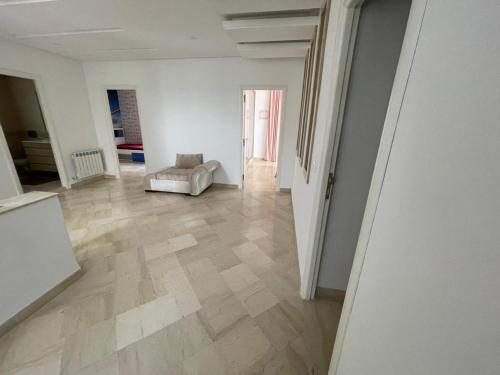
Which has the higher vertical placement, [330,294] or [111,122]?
[111,122]

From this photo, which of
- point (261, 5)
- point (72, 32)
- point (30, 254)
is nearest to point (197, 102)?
point (72, 32)

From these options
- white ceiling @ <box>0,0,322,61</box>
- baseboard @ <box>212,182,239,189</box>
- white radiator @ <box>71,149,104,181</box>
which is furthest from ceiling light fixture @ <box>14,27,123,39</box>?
baseboard @ <box>212,182,239,189</box>

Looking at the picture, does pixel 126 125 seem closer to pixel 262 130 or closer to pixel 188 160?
pixel 188 160

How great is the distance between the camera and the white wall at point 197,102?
389cm

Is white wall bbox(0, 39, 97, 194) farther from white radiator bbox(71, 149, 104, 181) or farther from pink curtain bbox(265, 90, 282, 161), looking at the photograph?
pink curtain bbox(265, 90, 282, 161)

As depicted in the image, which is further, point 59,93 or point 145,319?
point 59,93

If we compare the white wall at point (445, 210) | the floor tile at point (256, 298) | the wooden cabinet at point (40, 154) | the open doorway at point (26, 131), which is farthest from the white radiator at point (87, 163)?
the white wall at point (445, 210)

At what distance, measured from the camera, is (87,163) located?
4566 mm

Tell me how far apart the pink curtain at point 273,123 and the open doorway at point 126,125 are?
451 cm

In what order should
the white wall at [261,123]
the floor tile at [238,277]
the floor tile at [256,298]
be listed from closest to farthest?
the floor tile at [256,298]
the floor tile at [238,277]
the white wall at [261,123]

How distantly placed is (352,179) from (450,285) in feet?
3.89

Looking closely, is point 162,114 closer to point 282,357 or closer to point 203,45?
point 203,45

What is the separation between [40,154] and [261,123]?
6.29 metres

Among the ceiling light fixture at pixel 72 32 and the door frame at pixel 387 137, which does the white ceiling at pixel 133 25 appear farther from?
the door frame at pixel 387 137
